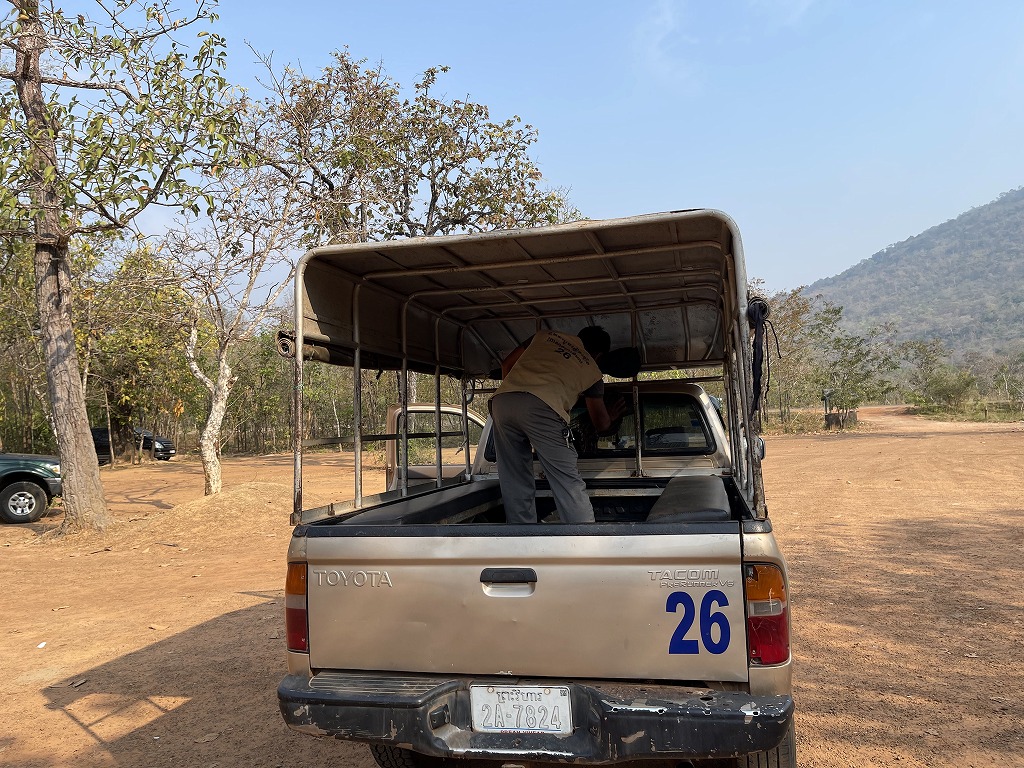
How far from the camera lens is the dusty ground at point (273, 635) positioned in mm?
3662

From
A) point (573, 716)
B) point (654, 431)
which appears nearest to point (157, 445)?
point (654, 431)

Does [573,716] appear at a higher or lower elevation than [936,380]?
lower

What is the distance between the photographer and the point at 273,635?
552cm

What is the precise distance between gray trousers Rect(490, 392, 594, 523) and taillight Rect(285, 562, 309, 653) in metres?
1.52

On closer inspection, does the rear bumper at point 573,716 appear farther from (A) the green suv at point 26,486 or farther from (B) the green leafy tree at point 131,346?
(A) the green suv at point 26,486

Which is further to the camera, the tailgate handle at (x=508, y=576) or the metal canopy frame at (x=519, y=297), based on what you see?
the metal canopy frame at (x=519, y=297)

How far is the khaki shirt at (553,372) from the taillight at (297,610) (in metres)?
1.69

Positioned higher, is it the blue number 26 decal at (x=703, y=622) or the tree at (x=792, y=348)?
the tree at (x=792, y=348)

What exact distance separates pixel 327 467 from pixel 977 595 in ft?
61.3

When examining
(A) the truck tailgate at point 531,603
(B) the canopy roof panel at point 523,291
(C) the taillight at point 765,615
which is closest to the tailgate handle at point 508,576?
(A) the truck tailgate at point 531,603

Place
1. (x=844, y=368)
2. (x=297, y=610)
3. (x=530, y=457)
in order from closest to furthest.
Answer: (x=297, y=610) → (x=530, y=457) → (x=844, y=368)

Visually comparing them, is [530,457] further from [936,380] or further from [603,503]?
[936,380]

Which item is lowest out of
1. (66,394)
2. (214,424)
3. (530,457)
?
(530,457)

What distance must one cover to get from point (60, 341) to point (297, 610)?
28.5ft
